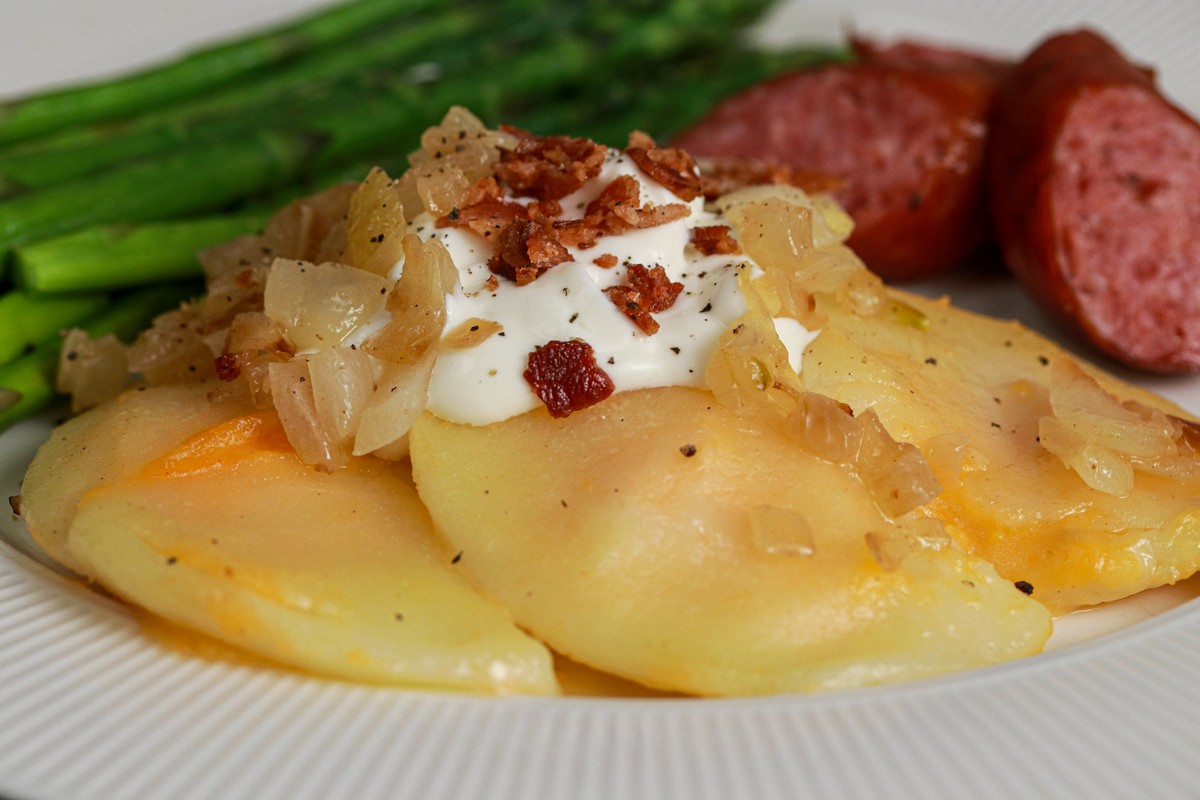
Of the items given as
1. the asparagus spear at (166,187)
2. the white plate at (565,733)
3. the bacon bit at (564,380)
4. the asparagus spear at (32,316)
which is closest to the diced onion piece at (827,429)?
the bacon bit at (564,380)

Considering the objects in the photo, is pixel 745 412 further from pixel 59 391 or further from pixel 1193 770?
pixel 59 391

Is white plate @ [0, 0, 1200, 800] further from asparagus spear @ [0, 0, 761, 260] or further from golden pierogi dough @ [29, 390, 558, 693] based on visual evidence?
asparagus spear @ [0, 0, 761, 260]

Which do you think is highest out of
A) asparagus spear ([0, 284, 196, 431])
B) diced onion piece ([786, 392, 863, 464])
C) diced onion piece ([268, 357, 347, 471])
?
diced onion piece ([268, 357, 347, 471])

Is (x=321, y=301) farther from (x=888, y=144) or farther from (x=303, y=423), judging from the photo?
(x=888, y=144)

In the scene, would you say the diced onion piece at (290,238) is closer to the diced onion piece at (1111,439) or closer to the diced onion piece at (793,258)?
the diced onion piece at (793,258)

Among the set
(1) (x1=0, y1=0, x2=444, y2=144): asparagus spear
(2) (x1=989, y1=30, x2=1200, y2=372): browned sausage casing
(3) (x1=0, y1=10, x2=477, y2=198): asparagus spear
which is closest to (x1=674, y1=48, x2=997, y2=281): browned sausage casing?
(2) (x1=989, y1=30, x2=1200, y2=372): browned sausage casing

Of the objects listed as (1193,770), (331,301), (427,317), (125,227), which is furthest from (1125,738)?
(125,227)
